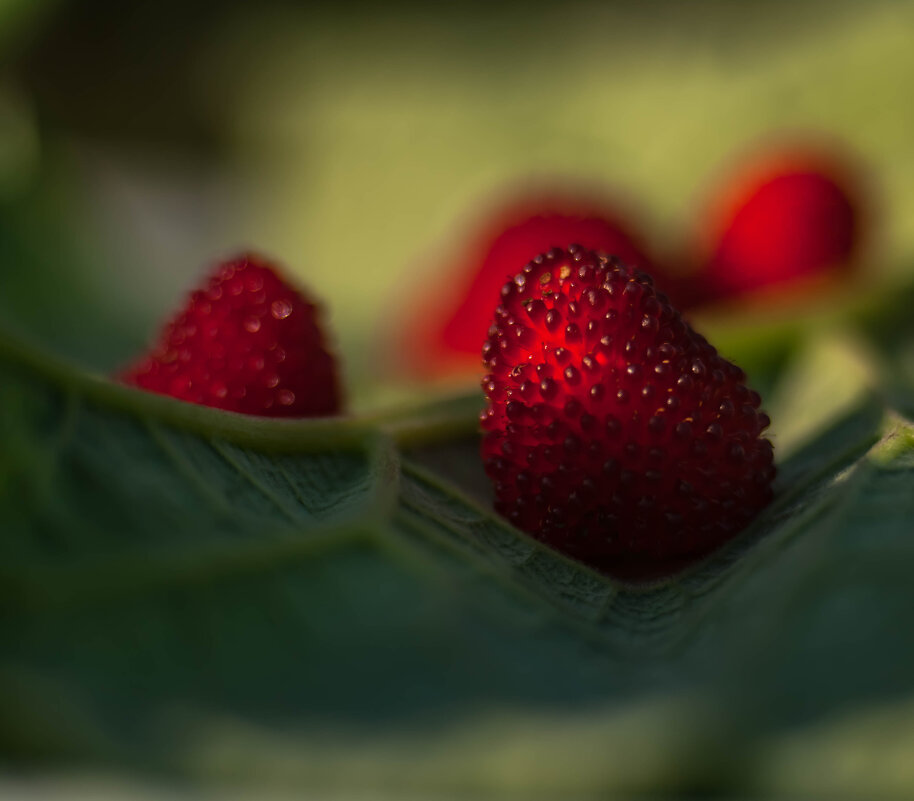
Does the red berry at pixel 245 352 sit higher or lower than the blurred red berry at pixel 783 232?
lower

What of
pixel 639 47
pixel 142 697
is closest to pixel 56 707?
pixel 142 697

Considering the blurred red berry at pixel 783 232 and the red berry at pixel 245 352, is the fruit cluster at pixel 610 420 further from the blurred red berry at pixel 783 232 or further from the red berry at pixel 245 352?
the blurred red berry at pixel 783 232

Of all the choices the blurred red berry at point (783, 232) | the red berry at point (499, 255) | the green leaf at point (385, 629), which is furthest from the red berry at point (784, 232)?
the green leaf at point (385, 629)

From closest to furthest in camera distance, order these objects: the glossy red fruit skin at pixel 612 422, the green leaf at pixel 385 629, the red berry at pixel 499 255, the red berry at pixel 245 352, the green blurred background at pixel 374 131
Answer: the green leaf at pixel 385 629 < the glossy red fruit skin at pixel 612 422 < the red berry at pixel 245 352 < the red berry at pixel 499 255 < the green blurred background at pixel 374 131

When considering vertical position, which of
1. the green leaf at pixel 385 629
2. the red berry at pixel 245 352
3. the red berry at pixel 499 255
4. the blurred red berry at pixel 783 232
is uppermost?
the blurred red berry at pixel 783 232

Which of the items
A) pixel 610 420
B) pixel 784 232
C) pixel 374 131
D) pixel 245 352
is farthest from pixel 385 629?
pixel 374 131

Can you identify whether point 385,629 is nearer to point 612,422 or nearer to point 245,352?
point 612,422

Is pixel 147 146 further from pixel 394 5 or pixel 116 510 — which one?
pixel 116 510

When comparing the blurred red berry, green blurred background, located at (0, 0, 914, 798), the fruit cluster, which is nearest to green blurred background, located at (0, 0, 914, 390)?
green blurred background, located at (0, 0, 914, 798)
